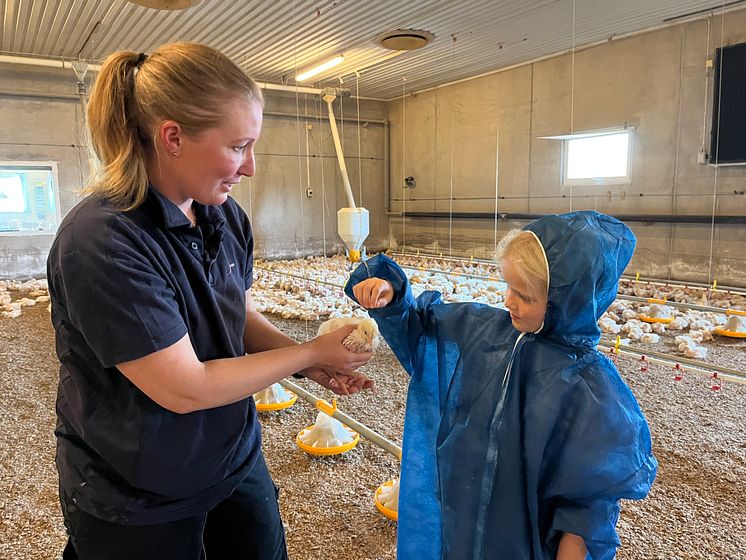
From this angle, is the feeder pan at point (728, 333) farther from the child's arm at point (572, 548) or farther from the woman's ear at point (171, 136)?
the woman's ear at point (171, 136)

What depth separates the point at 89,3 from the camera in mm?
4953

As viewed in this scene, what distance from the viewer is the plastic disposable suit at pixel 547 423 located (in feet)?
2.74

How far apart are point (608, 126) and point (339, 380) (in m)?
5.74

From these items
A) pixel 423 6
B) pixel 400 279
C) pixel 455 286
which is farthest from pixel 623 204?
pixel 400 279

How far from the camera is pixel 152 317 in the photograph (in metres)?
0.70

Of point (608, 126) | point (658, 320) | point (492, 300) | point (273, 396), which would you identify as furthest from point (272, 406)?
point (608, 126)

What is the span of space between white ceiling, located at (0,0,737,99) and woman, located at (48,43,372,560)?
4.83m

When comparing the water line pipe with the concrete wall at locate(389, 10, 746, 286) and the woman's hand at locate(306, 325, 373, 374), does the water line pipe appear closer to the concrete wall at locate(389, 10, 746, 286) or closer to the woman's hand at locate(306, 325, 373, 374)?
the woman's hand at locate(306, 325, 373, 374)

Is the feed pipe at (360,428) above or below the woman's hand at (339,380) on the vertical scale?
below

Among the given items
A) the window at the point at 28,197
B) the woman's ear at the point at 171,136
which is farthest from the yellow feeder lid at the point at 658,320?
the window at the point at 28,197

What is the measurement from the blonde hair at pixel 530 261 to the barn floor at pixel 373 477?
104 cm

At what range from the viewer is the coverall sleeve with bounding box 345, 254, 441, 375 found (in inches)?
43.0

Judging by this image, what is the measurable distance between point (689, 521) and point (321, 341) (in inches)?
59.1

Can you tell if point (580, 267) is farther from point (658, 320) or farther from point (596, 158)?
point (596, 158)
